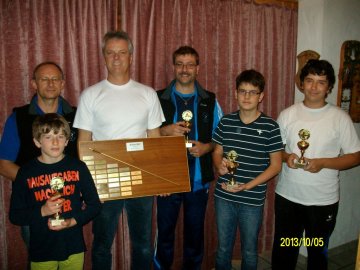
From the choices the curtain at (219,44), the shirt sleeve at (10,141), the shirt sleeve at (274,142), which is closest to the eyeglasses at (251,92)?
the shirt sleeve at (274,142)

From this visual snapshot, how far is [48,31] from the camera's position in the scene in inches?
99.5

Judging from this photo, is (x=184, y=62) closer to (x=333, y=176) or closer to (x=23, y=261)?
(x=333, y=176)

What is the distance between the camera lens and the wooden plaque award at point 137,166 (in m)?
2.17

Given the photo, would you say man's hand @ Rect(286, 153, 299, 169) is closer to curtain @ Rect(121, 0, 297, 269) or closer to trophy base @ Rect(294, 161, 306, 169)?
trophy base @ Rect(294, 161, 306, 169)

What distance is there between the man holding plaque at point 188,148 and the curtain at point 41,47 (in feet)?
2.42

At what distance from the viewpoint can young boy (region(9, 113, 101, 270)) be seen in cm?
179

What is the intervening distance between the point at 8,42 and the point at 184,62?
4.91 feet

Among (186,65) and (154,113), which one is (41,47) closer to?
(154,113)

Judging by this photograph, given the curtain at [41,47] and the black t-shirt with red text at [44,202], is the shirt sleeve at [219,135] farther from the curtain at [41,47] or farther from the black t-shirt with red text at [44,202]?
the curtain at [41,47]

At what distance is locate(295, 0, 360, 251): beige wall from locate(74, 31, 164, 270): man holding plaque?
2.08 meters

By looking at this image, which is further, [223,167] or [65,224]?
[223,167]

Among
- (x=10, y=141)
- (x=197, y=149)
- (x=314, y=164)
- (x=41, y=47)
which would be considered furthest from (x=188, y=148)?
(x=41, y=47)

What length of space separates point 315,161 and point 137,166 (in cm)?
140

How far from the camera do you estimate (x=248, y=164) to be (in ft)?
7.49
